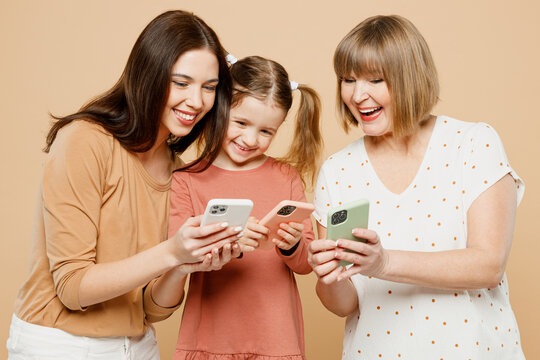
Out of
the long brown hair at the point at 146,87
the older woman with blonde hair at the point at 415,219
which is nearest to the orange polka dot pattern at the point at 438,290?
the older woman with blonde hair at the point at 415,219

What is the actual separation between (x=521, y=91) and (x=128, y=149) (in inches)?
98.4

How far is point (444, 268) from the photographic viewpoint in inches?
77.4

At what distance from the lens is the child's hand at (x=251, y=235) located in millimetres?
2148

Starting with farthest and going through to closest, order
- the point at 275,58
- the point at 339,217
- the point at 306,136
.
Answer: the point at 275,58 → the point at 306,136 → the point at 339,217

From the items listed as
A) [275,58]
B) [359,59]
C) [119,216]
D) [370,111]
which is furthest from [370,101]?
[275,58]

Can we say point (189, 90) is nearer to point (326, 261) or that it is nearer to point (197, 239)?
point (197, 239)

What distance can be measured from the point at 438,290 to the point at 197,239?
784 millimetres

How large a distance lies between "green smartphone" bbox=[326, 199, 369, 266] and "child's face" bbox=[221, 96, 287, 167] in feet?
2.23

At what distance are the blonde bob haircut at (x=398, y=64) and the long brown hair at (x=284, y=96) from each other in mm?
380

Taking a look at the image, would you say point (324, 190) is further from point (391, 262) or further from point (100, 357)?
point (100, 357)

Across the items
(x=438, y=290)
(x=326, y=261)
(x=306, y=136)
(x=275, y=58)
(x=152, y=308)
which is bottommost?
(x=152, y=308)

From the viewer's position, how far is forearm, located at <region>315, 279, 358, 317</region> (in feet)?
7.11

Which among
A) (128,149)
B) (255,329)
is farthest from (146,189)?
(255,329)

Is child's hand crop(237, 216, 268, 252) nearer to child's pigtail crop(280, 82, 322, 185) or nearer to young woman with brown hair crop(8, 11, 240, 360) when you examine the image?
young woman with brown hair crop(8, 11, 240, 360)
